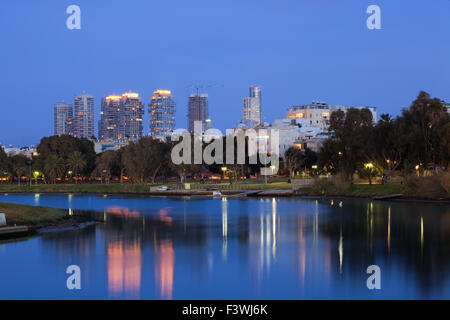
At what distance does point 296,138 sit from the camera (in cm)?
16700

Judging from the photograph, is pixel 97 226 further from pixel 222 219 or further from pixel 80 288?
pixel 80 288

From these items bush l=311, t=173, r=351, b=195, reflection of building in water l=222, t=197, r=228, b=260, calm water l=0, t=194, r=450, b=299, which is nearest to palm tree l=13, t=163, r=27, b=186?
bush l=311, t=173, r=351, b=195

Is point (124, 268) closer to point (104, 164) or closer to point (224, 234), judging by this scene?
point (224, 234)

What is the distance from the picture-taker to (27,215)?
39.5 metres

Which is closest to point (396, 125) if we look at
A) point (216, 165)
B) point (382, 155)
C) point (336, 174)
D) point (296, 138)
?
point (382, 155)

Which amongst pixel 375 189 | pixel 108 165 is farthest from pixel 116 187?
pixel 375 189

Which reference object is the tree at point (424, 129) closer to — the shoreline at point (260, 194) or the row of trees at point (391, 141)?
the row of trees at point (391, 141)

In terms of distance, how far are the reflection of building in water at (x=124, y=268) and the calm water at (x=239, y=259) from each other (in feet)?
0.13

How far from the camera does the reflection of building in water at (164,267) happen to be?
21.4 m

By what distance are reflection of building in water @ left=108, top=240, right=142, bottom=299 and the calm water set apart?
0.13 ft

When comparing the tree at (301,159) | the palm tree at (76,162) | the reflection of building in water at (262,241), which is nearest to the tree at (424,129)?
the reflection of building in water at (262,241)

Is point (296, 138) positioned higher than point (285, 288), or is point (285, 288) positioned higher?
point (296, 138)

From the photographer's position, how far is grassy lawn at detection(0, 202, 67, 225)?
37.5m

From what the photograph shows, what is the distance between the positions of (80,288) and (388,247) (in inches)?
635
